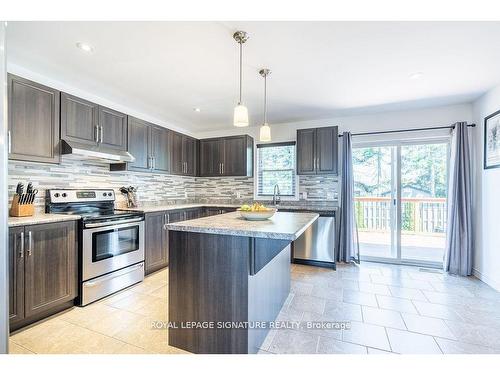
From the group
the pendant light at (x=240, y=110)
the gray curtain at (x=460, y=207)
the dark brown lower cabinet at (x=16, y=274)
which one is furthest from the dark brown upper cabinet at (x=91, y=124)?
the gray curtain at (x=460, y=207)

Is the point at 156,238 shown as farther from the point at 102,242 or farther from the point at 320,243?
the point at 320,243

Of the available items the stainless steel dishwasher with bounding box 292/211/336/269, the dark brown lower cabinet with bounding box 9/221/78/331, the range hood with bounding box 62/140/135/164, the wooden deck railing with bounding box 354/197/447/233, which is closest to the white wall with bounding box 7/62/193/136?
the range hood with bounding box 62/140/135/164

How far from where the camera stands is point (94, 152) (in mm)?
2752

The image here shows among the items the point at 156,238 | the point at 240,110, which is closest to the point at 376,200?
the point at 240,110

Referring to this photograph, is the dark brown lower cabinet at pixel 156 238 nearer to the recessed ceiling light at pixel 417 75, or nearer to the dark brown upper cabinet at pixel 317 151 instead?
the dark brown upper cabinet at pixel 317 151

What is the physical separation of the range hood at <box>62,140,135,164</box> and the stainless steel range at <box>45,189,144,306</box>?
0.51 metres

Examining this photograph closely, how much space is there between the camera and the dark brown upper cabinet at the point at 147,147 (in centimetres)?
338

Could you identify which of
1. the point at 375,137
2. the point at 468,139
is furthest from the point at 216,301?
the point at 468,139

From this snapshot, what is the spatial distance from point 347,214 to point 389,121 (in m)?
1.62

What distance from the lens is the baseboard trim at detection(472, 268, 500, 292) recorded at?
281cm

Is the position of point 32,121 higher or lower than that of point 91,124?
lower

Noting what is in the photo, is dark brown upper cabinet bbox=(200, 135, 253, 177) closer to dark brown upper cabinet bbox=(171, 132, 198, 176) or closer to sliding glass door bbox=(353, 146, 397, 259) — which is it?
dark brown upper cabinet bbox=(171, 132, 198, 176)

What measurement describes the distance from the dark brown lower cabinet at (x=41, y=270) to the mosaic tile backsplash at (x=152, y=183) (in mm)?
663
